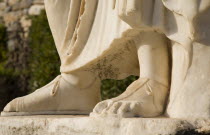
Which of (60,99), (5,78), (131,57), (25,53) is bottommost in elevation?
(5,78)

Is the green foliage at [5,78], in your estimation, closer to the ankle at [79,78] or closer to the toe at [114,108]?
the ankle at [79,78]

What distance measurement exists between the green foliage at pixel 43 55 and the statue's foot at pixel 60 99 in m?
4.78

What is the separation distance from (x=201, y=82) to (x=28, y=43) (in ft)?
27.6

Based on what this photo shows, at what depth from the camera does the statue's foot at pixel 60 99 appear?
2.68 m

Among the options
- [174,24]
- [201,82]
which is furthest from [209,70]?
[174,24]

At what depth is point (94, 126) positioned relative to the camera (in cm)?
220

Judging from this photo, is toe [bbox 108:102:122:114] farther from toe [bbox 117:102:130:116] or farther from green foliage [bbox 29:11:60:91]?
green foliage [bbox 29:11:60:91]

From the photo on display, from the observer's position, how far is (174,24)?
88.2 inches

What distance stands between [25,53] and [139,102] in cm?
829

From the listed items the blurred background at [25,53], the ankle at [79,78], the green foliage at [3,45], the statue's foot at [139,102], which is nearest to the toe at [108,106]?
the statue's foot at [139,102]

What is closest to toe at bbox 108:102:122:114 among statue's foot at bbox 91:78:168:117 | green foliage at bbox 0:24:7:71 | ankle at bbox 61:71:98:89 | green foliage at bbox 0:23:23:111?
statue's foot at bbox 91:78:168:117

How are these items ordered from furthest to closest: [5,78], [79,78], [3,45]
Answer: [3,45], [5,78], [79,78]

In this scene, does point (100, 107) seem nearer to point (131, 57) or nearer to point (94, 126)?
point (94, 126)

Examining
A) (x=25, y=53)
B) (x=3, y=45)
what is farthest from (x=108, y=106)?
(x=3, y=45)
